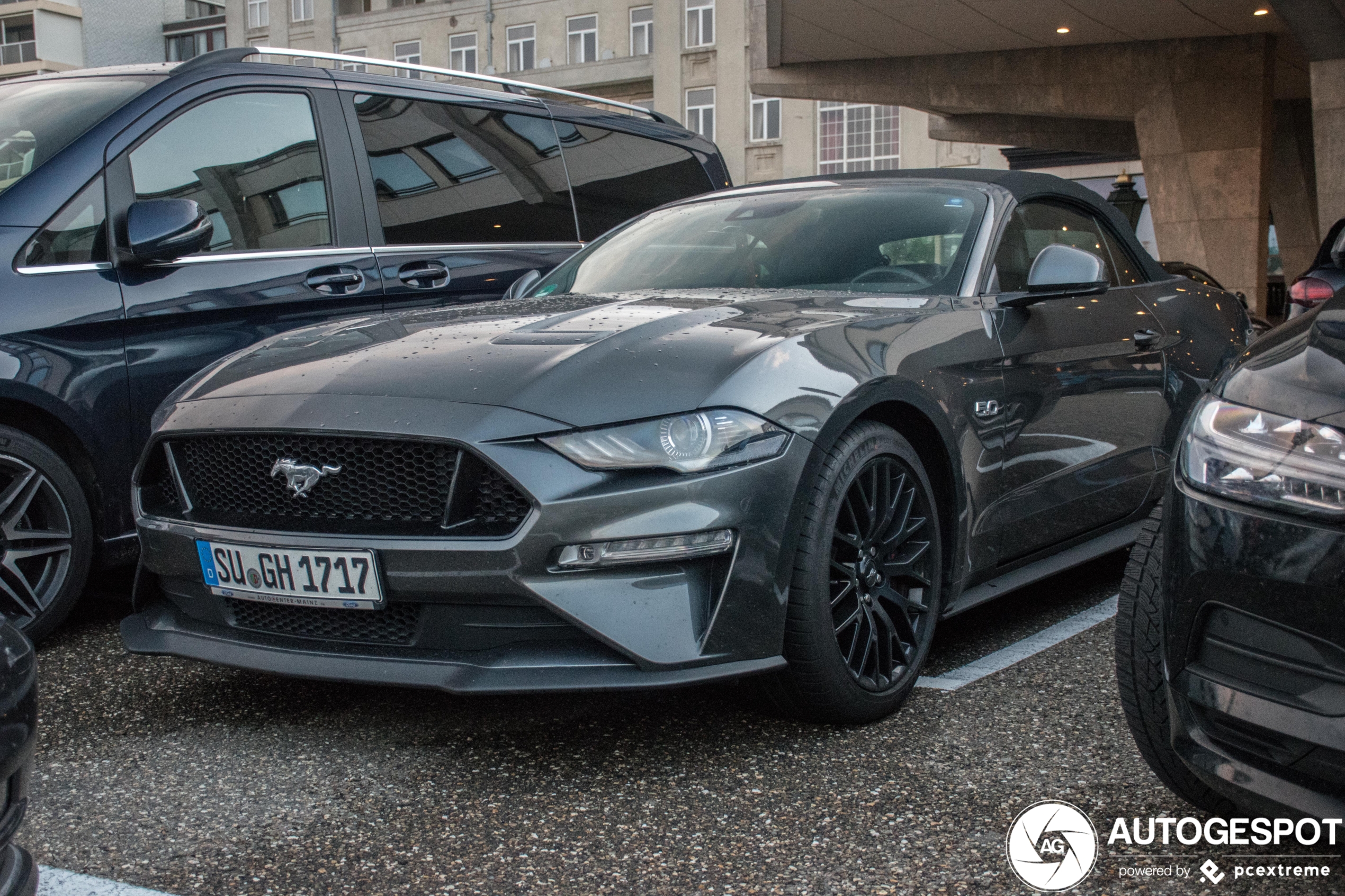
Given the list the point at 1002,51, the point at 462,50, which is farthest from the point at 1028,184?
the point at 462,50

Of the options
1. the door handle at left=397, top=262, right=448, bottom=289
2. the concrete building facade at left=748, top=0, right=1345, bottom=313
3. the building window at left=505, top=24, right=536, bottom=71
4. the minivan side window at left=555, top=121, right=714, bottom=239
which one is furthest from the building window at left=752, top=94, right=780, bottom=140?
the door handle at left=397, top=262, right=448, bottom=289

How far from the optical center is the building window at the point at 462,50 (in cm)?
4566

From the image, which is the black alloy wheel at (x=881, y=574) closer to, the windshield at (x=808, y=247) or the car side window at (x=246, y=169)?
the windshield at (x=808, y=247)

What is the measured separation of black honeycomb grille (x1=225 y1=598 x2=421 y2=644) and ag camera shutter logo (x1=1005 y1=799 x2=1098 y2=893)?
1263 millimetres

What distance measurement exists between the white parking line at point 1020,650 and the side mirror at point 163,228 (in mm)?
2506

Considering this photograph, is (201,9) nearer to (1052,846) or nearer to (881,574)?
(881,574)

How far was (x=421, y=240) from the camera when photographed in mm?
5070

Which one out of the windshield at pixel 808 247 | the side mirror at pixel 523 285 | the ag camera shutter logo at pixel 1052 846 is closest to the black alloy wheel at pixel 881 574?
the ag camera shutter logo at pixel 1052 846

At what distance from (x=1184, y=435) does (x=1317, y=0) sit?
54.9 feet

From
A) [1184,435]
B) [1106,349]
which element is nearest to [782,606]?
[1184,435]

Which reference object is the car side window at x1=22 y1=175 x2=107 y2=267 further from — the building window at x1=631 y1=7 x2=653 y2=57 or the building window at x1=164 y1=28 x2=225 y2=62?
the building window at x1=164 y1=28 x2=225 y2=62

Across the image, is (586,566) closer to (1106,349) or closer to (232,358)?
(232,358)

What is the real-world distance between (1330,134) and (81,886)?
61.3 ft

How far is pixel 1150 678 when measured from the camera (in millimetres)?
2381
